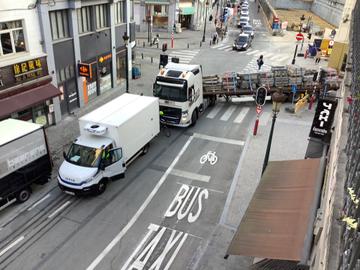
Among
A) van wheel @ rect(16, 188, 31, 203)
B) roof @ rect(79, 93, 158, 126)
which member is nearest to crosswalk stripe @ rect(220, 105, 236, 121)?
roof @ rect(79, 93, 158, 126)

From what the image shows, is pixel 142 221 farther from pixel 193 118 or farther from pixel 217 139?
pixel 193 118

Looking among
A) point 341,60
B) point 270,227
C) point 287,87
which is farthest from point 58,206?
point 341,60

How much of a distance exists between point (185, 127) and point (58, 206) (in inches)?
390

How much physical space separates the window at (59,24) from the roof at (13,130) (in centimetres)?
808

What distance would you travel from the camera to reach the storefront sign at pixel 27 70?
1797 cm

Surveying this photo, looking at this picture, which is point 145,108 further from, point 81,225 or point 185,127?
point 81,225

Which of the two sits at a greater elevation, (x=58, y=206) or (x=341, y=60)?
(x=341, y=60)

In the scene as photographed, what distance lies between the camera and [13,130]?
14227 mm

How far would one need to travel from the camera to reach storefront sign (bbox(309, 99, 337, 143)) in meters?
13.6

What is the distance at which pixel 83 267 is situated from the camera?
461 inches

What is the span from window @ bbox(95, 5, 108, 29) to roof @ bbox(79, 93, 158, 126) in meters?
9.29

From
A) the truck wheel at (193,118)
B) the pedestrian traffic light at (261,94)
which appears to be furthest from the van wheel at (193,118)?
the pedestrian traffic light at (261,94)

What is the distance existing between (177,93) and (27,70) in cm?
854

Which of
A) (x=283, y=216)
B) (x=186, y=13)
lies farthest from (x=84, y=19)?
(x=186, y=13)
